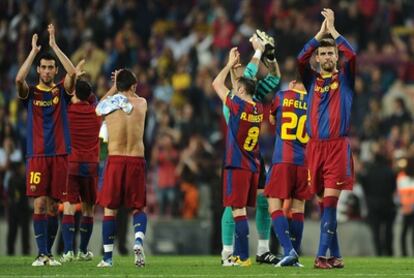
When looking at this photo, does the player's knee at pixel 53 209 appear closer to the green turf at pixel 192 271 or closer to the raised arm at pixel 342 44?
the green turf at pixel 192 271

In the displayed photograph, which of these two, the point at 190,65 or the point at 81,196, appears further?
the point at 190,65

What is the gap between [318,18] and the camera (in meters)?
31.6

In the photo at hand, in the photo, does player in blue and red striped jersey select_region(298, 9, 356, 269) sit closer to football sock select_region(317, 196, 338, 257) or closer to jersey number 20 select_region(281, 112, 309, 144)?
football sock select_region(317, 196, 338, 257)

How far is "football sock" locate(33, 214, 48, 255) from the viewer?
18047mm

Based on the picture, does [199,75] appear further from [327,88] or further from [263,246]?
[327,88]

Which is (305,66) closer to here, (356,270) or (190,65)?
(356,270)

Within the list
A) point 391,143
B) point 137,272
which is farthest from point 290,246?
point 391,143

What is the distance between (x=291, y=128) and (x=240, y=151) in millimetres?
751

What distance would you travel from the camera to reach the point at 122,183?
1750 centimetres

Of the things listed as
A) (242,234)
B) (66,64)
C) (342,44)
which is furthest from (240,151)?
(66,64)

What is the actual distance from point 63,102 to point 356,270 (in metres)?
4.24

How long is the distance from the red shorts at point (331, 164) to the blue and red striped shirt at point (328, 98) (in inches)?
4.1

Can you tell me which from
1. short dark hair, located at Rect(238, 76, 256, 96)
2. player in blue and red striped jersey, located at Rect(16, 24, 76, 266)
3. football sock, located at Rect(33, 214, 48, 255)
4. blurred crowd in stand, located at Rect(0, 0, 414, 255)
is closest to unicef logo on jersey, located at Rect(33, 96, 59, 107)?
player in blue and red striped jersey, located at Rect(16, 24, 76, 266)

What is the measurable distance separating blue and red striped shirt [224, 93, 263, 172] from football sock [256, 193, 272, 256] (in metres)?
0.86
